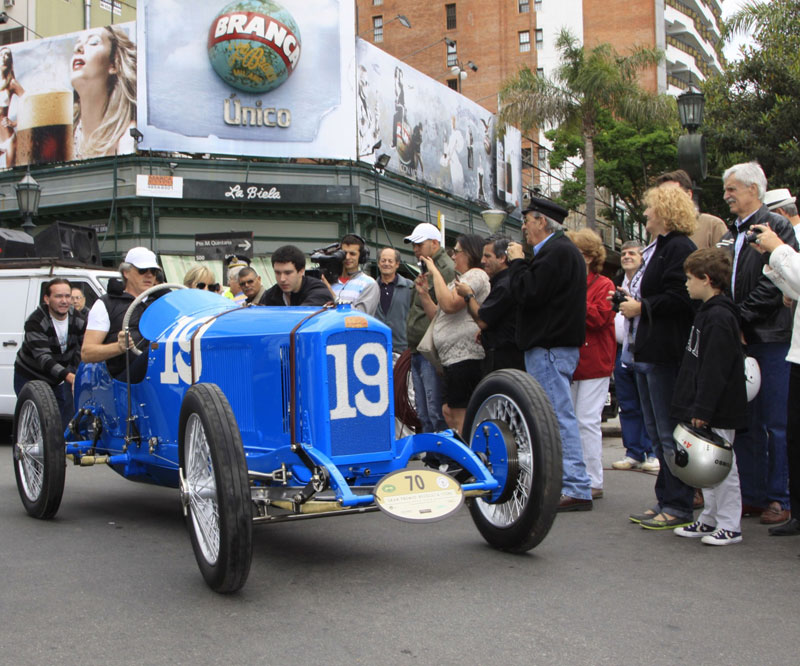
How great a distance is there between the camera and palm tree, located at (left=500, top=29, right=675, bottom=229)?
1281 inches

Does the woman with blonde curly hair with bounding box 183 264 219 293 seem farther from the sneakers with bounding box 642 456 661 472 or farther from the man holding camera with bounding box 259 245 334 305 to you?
the sneakers with bounding box 642 456 661 472

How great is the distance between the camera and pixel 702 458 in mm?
4988

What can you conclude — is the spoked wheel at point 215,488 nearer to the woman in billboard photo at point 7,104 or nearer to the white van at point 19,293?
the white van at point 19,293

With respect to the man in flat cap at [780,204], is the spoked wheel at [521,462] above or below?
below

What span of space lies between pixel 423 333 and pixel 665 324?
2.50m

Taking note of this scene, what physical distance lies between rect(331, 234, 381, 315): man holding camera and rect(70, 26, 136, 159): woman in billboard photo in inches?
804

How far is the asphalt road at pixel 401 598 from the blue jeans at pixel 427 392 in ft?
5.50

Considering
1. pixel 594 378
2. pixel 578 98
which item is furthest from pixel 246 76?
pixel 594 378

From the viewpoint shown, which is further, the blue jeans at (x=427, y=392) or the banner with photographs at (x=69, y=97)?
the banner with photographs at (x=69, y=97)

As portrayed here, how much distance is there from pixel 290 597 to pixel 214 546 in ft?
1.44

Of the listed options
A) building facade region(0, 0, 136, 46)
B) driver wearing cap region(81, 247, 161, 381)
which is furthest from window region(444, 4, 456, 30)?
driver wearing cap region(81, 247, 161, 381)

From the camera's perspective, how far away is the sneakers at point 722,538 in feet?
17.1

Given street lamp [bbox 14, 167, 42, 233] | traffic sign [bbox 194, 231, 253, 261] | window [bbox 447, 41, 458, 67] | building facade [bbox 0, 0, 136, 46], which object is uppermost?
window [bbox 447, 41, 458, 67]

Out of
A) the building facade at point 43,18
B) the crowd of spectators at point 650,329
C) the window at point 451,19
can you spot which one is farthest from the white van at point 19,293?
the window at point 451,19
